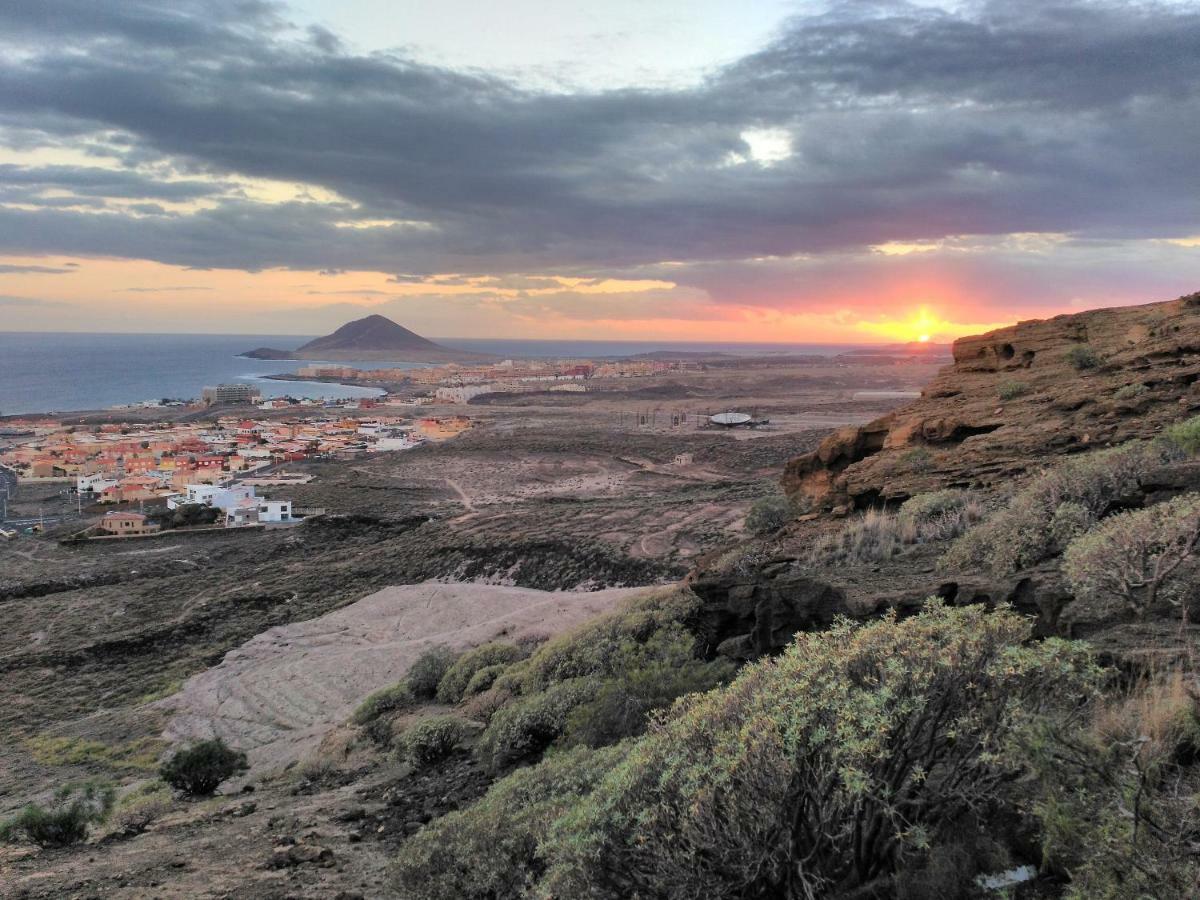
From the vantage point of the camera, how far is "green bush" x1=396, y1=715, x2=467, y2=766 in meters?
8.56

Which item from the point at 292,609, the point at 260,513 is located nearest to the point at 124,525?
the point at 260,513

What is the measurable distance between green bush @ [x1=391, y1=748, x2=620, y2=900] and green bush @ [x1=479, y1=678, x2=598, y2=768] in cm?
181

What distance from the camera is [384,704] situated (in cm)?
1200

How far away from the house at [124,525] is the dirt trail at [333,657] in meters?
22.6

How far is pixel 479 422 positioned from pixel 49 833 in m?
77.1

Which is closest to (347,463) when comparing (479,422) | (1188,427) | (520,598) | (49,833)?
(479,422)

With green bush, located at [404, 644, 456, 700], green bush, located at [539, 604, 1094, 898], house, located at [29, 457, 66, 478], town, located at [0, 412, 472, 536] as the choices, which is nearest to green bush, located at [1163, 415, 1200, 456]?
green bush, located at [539, 604, 1094, 898]

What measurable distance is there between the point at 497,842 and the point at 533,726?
2816mm

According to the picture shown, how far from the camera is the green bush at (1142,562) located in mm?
5172

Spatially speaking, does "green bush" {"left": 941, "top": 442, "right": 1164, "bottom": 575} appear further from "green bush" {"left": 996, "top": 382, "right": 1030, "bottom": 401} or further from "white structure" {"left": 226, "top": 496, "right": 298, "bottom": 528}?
"white structure" {"left": 226, "top": 496, "right": 298, "bottom": 528}

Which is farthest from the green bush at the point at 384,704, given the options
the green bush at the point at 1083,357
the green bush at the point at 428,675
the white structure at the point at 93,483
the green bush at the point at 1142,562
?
the white structure at the point at 93,483

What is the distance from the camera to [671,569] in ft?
A: 76.5

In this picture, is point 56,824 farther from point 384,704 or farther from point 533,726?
point 533,726

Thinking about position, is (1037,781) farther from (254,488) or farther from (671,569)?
(254,488)
